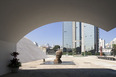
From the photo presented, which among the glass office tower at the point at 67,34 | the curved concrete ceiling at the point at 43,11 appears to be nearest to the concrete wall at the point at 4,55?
the curved concrete ceiling at the point at 43,11

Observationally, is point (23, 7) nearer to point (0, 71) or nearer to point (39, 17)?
point (39, 17)

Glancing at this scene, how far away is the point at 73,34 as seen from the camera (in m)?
128

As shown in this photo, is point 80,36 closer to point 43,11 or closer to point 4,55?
point 4,55

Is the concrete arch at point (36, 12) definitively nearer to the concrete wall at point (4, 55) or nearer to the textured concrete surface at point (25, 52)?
the concrete wall at point (4, 55)

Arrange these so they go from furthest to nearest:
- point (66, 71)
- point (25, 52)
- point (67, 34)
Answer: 1. point (67, 34)
2. point (25, 52)
3. point (66, 71)

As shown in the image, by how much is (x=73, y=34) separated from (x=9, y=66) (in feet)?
383

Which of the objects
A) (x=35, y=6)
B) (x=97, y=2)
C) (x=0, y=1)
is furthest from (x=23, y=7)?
(x=97, y=2)

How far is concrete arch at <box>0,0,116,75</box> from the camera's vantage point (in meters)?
8.13

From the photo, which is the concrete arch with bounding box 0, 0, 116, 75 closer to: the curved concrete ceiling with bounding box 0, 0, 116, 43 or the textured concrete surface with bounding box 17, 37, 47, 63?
the curved concrete ceiling with bounding box 0, 0, 116, 43

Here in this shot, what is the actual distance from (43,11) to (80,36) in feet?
382

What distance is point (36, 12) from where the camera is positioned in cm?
993

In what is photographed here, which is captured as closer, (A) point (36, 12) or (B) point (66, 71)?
(A) point (36, 12)

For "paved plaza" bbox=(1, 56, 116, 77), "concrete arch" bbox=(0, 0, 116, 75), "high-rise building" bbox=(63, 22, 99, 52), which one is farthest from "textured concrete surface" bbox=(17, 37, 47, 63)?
"high-rise building" bbox=(63, 22, 99, 52)

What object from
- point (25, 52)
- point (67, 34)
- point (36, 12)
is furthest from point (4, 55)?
point (67, 34)
